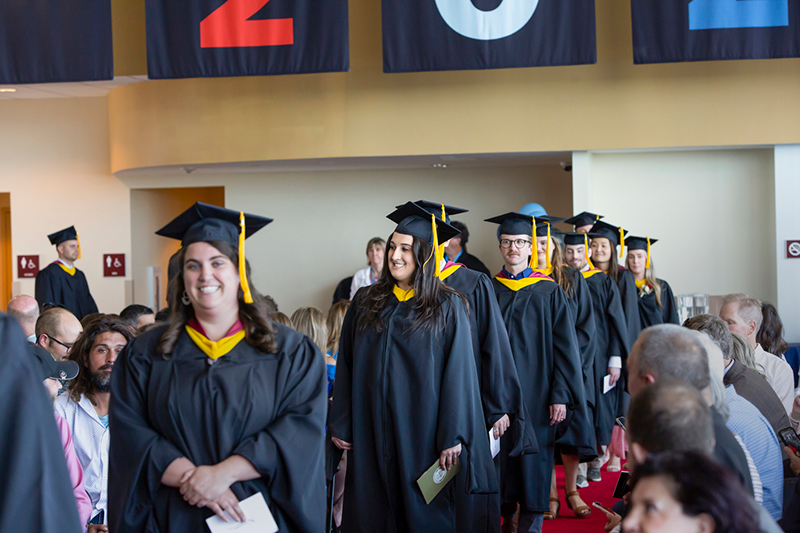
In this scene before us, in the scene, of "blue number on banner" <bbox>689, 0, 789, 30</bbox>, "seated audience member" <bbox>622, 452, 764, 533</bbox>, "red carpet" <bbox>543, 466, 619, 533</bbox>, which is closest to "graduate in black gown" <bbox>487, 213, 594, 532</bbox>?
"red carpet" <bbox>543, 466, 619, 533</bbox>

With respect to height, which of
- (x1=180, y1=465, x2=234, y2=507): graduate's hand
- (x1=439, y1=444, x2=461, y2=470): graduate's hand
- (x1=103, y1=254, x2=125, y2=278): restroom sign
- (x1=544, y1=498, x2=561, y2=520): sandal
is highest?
(x1=103, y1=254, x2=125, y2=278): restroom sign

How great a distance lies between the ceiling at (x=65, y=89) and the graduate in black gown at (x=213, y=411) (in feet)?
19.9

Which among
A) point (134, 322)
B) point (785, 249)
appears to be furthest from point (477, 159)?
point (134, 322)

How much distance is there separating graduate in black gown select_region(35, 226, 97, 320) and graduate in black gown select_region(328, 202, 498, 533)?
5.30 meters

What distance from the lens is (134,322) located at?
Answer: 14.4 ft

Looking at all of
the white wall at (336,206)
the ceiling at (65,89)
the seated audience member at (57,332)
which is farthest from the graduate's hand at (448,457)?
the ceiling at (65,89)

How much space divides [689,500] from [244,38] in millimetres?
5882

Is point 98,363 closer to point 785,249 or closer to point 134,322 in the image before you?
point 134,322

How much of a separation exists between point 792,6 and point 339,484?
17.7 feet

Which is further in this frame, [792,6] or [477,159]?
[477,159]

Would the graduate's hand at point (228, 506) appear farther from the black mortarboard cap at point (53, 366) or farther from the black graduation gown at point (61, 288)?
the black graduation gown at point (61, 288)

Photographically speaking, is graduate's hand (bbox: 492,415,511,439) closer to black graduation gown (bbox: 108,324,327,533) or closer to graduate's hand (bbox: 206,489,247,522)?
black graduation gown (bbox: 108,324,327,533)

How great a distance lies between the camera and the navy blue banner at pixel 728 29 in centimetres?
601

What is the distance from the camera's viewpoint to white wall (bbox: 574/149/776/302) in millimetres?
6957
